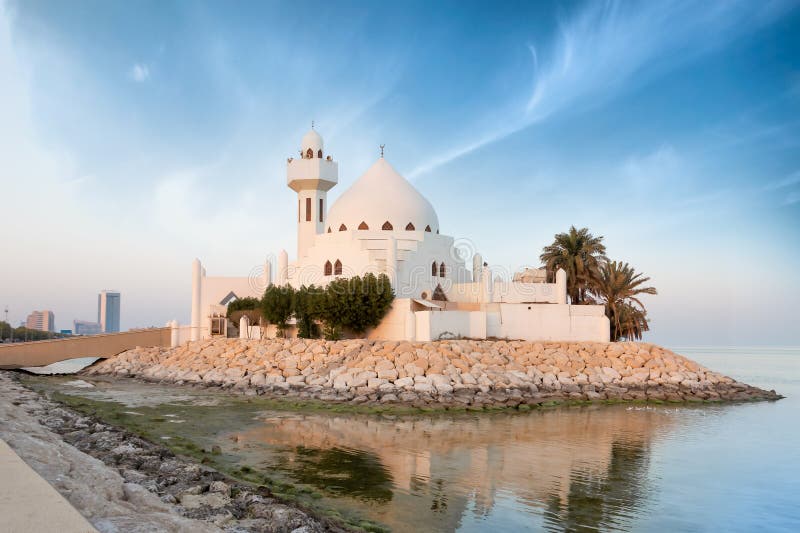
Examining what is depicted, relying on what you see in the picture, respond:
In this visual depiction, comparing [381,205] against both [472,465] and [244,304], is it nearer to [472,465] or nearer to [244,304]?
[244,304]

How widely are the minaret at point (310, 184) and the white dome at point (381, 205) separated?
50.2 inches

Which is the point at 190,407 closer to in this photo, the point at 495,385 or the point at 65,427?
the point at 65,427

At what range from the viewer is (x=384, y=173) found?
32344 millimetres

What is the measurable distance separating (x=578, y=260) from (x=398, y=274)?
880cm

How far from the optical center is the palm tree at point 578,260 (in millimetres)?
30516

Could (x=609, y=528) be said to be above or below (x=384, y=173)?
below

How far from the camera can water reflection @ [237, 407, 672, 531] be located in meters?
9.05

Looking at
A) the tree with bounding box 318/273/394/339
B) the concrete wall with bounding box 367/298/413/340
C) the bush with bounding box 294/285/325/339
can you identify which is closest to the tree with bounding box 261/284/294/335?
the bush with bounding box 294/285/325/339

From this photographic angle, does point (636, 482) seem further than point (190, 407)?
No

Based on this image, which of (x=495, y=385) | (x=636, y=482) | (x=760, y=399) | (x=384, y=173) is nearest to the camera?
(x=636, y=482)

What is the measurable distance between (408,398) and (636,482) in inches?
368

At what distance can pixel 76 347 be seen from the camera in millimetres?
30578

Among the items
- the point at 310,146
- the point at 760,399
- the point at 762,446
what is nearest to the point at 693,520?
the point at 762,446

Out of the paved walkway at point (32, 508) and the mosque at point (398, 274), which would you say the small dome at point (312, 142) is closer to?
the mosque at point (398, 274)
